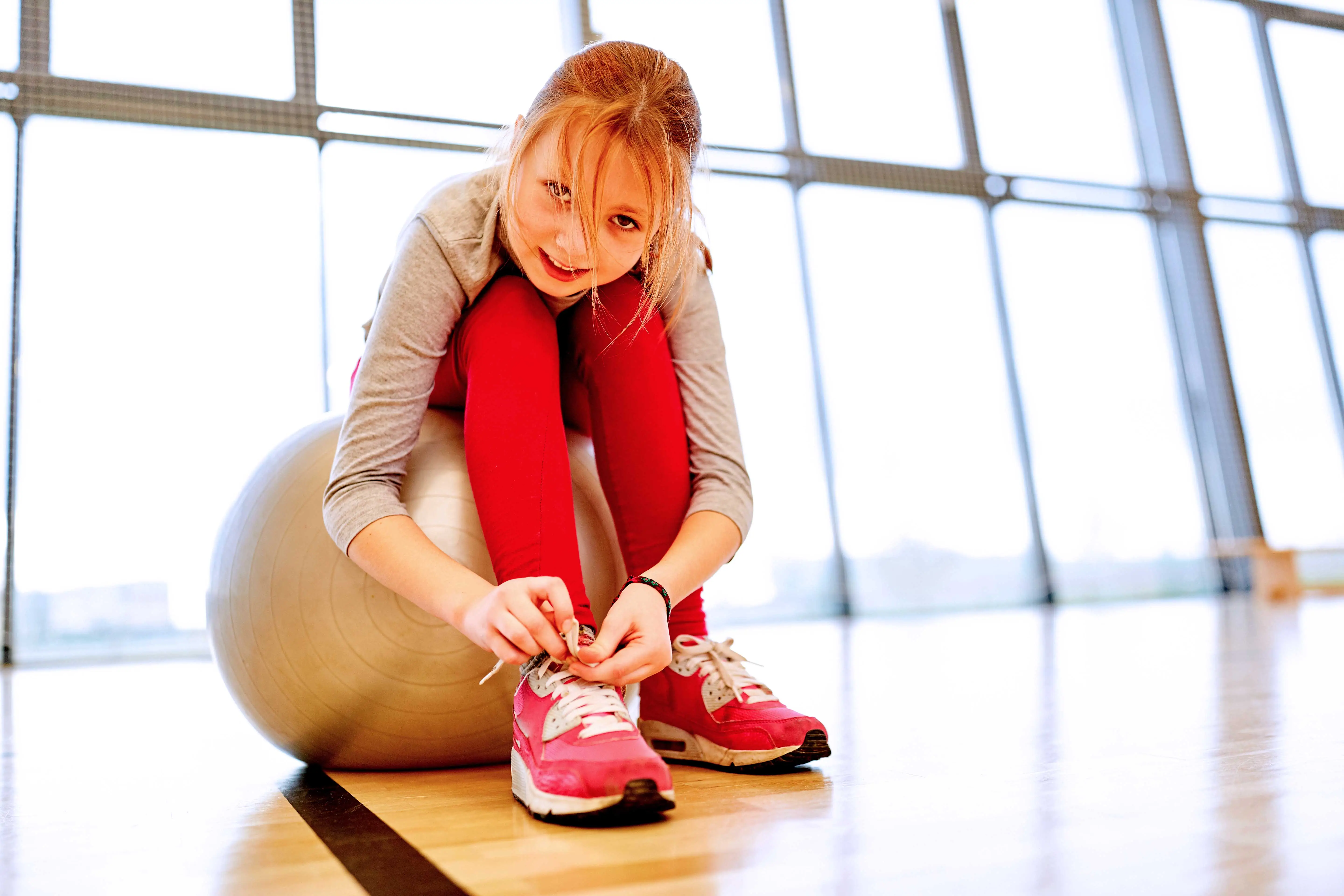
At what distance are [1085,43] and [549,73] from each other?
5418 millimetres

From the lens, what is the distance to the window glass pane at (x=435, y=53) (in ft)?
13.0

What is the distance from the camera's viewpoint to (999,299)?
4.85m

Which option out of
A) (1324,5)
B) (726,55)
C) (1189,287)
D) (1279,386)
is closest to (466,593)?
(726,55)

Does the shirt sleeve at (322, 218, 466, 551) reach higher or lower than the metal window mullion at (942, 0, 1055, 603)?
lower

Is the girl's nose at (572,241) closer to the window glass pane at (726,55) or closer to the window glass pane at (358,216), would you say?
the window glass pane at (358,216)

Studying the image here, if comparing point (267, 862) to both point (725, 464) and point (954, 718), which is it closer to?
point (725, 464)

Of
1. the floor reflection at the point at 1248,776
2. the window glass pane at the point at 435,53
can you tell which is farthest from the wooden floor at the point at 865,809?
the window glass pane at the point at 435,53

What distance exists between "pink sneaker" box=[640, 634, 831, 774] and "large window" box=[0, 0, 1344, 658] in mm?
2153

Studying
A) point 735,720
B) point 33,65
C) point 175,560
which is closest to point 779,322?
point 175,560

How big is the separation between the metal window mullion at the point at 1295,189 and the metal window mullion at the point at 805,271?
9.73 ft

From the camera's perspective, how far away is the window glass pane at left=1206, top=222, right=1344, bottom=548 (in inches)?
206

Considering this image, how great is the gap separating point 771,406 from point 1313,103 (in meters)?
4.03

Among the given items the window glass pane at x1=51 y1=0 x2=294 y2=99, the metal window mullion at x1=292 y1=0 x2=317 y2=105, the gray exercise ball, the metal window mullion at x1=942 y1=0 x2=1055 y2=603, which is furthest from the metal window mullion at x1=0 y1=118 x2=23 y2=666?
the metal window mullion at x1=942 y1=0 x2=1055 y2=603

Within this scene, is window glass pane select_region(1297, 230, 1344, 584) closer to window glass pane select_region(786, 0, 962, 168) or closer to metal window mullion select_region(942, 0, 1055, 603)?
metal window mullion select_region(942, 0, 1055, 603)
